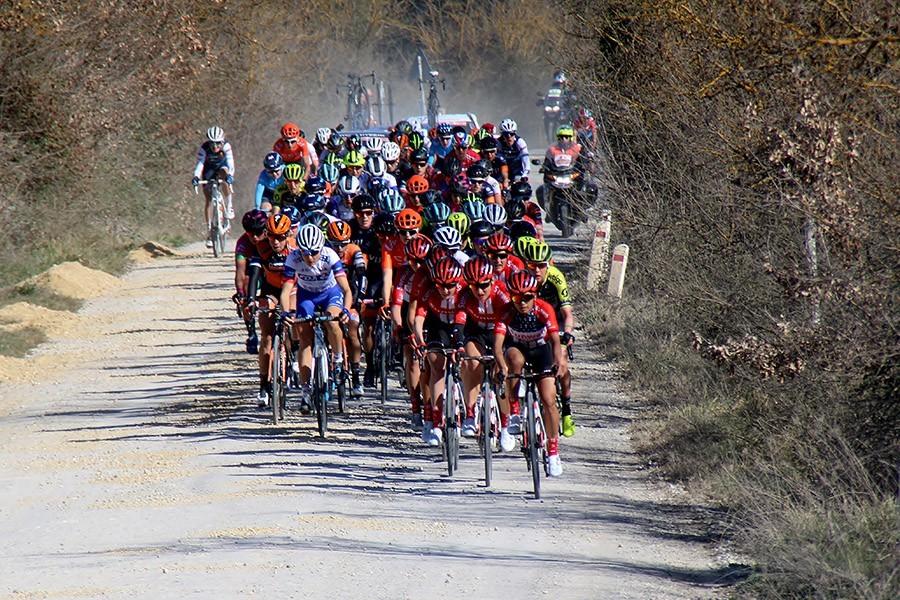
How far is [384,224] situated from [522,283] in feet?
12.5

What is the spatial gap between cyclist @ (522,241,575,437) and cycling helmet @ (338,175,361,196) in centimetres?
516

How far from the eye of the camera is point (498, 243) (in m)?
12.0

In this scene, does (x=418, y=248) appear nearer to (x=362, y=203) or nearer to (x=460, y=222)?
(x=460, y=222)

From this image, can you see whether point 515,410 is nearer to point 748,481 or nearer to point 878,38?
point 748,481

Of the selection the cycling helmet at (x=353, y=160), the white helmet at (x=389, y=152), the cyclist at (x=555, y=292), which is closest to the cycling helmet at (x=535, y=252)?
the cyclist at (x=555, y=292)

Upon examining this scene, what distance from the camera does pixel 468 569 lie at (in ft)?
29.6

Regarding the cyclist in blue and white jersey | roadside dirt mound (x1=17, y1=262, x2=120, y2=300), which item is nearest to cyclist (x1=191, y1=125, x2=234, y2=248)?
roadside dirt mound (x1=17, y1=262, x2=120, y2=300)

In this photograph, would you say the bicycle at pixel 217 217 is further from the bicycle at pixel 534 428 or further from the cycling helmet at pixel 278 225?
the bicycle at pixel 534 428

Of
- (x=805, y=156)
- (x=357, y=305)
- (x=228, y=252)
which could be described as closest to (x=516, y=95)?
(x=228, y=252)

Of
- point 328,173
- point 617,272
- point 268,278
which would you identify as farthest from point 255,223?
point 617,272

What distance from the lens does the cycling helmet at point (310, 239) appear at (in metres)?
13.4

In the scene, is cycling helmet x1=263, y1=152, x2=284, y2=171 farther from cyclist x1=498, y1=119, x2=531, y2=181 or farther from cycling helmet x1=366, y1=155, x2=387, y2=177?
cyclist x1=498, y1=119, x2=531, y2=181

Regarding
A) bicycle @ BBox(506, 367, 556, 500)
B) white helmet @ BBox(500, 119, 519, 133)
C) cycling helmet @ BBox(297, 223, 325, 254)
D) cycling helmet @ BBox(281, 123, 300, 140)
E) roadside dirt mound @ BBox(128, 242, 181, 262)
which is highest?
white helmet @ BBox(500, 119, 519, 133)

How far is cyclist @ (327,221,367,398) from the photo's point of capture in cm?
1452
